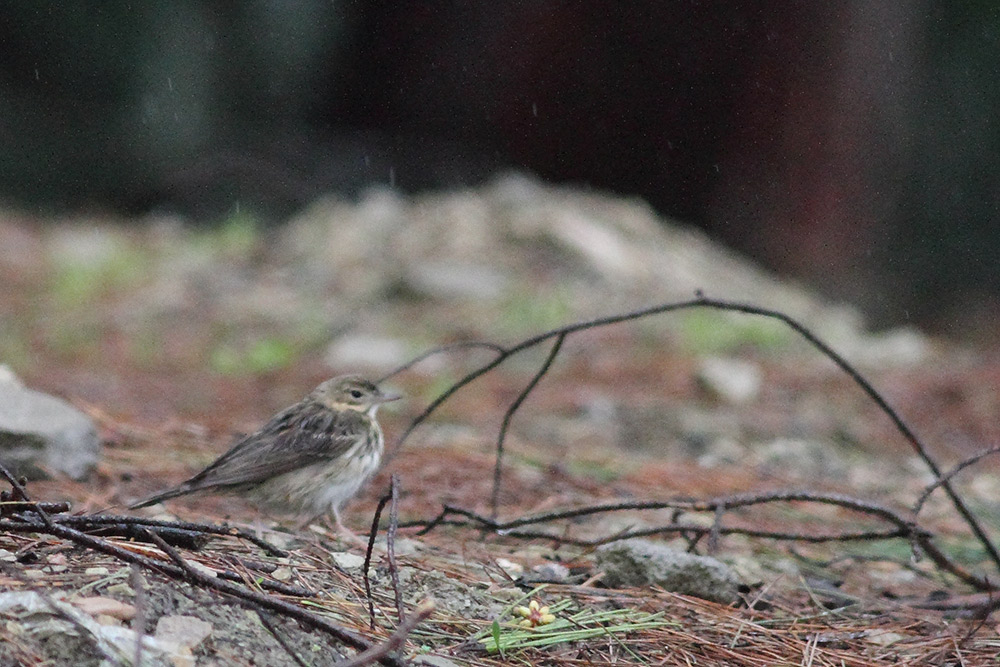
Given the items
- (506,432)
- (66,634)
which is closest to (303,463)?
(506,432)

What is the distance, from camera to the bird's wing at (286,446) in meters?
4.20

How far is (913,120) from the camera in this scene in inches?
439

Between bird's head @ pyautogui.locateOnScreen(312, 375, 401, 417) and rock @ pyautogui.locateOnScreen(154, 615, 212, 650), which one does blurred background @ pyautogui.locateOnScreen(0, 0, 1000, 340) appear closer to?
bird's head @ pyautogui.locateOnScreen(312, 375, 401, 417)

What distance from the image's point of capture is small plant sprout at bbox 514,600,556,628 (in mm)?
2941

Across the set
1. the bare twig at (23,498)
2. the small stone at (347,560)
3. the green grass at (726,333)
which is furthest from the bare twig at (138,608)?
the green grass at (726,333)

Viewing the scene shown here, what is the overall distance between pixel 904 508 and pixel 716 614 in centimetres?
210

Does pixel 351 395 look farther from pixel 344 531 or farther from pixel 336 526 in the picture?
pixel 344 531

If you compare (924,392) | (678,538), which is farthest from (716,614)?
(924,392)

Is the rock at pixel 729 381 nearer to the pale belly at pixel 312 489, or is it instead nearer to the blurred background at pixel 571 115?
the pale belly at pixel 312 489

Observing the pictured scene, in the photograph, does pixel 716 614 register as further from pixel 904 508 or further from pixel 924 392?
pixel 924 392

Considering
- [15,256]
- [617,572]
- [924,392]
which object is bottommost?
[15,256]

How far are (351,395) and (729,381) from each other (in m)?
3.00

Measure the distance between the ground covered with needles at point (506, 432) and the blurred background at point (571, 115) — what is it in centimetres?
75

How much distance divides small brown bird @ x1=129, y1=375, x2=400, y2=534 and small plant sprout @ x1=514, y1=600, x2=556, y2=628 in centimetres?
119
